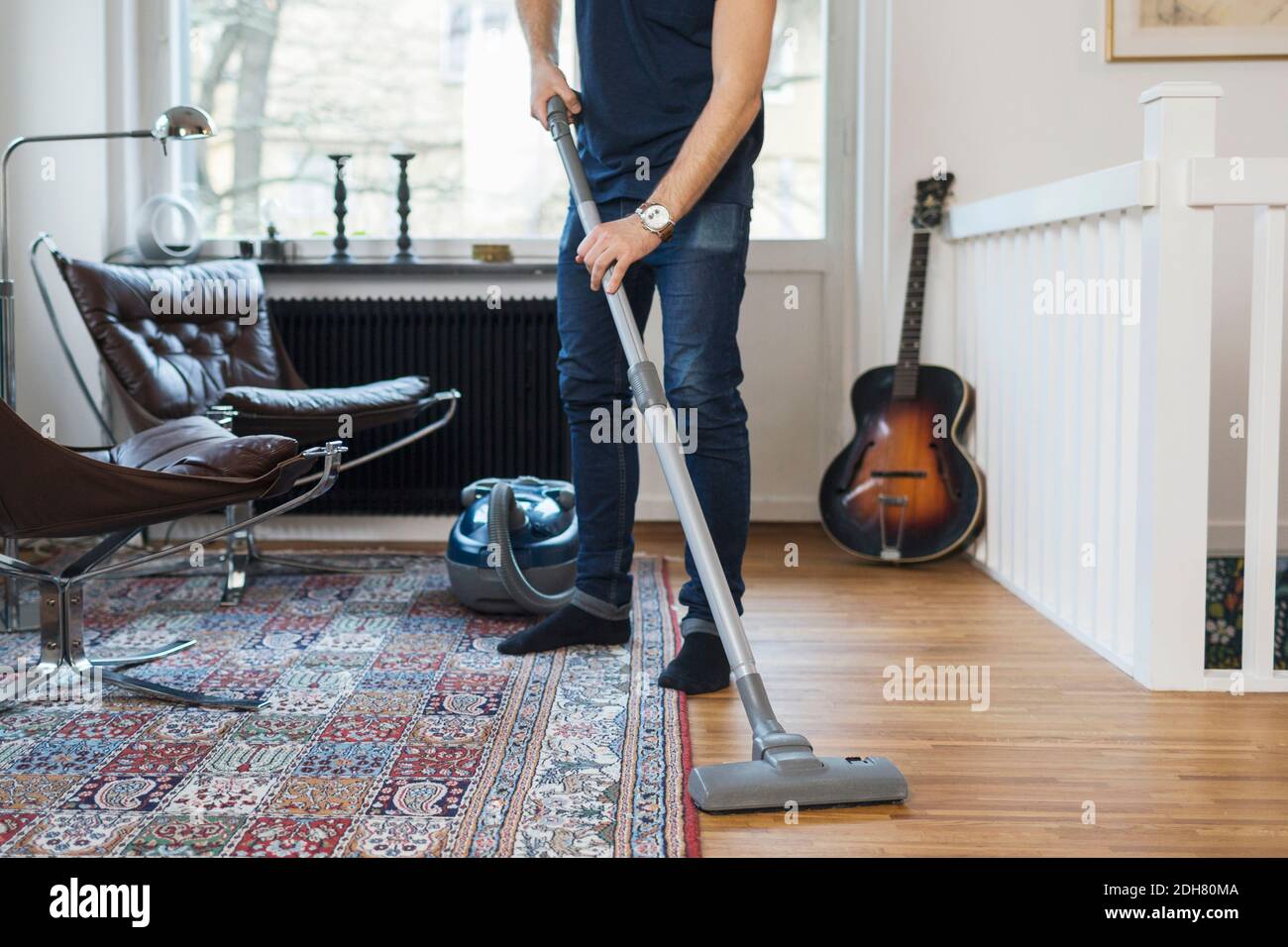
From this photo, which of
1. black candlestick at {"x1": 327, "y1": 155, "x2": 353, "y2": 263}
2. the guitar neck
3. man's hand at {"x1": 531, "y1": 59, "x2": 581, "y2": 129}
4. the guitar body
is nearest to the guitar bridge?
the guitar body

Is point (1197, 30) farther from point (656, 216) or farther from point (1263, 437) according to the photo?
point (656, 216)

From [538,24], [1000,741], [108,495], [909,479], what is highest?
[538,24]

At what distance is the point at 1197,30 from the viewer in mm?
3256

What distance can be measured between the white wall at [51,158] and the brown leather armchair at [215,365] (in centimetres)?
37

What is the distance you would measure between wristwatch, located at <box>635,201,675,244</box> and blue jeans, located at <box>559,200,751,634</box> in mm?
118

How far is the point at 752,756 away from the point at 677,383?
66 cm

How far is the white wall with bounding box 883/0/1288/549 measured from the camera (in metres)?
3.28

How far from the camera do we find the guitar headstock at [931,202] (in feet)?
10.6

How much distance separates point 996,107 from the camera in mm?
3312

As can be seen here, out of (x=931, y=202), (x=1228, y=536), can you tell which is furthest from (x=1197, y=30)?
(x=1228, y=536)

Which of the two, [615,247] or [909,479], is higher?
[615,247]

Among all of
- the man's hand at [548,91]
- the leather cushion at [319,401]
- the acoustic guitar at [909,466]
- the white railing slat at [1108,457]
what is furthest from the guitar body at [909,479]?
the man's hand at [548,91]
